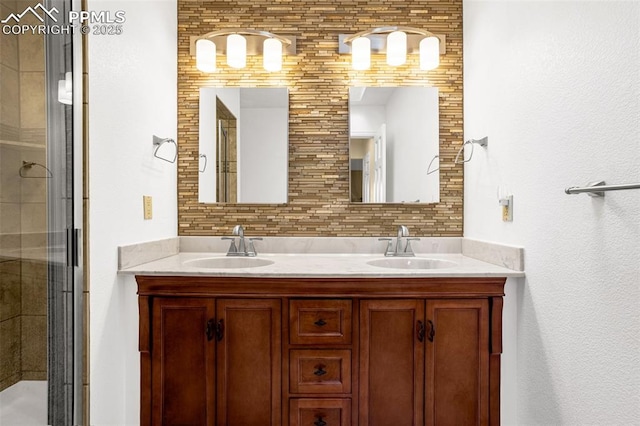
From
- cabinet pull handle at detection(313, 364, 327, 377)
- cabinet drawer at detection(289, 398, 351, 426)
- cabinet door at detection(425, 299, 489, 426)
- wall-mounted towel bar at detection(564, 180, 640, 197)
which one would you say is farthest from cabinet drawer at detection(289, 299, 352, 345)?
wall-mounted towel bar at detection(564, 180, 640, 197)

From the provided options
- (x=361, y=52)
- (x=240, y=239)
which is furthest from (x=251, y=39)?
(x=240, y=239)

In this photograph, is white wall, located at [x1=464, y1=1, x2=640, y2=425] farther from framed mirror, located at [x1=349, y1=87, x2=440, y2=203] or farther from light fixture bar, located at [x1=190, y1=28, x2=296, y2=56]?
light fixture bar, located at [x1=190, y1=28, x2=296, y2=56]

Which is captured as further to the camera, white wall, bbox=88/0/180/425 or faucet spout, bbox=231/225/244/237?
faucet spout, bbox=231/225/244/237

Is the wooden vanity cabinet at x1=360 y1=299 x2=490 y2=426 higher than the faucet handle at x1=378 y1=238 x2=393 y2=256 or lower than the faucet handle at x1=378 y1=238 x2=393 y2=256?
lower

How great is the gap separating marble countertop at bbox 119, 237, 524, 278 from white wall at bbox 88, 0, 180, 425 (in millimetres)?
Result: 101

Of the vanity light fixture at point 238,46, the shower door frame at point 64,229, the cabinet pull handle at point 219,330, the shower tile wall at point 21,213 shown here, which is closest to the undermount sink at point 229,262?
the cabinet pull handle at point 219,330

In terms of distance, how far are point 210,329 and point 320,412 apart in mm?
592

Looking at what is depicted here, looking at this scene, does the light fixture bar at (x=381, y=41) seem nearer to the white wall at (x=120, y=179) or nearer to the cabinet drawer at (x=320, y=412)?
the white wall at (x=120, y=179)

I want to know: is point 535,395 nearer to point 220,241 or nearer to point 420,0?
point 220,241

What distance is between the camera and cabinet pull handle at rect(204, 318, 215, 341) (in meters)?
1.59

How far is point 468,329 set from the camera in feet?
5.25

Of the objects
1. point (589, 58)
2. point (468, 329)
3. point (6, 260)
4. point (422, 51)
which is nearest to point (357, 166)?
point (422, 51)

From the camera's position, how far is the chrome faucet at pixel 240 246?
2066 mm

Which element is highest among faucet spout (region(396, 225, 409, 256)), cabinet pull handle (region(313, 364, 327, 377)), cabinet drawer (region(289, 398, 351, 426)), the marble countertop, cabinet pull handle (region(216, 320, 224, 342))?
faucet spout (region(396, 225, 409, 256))
